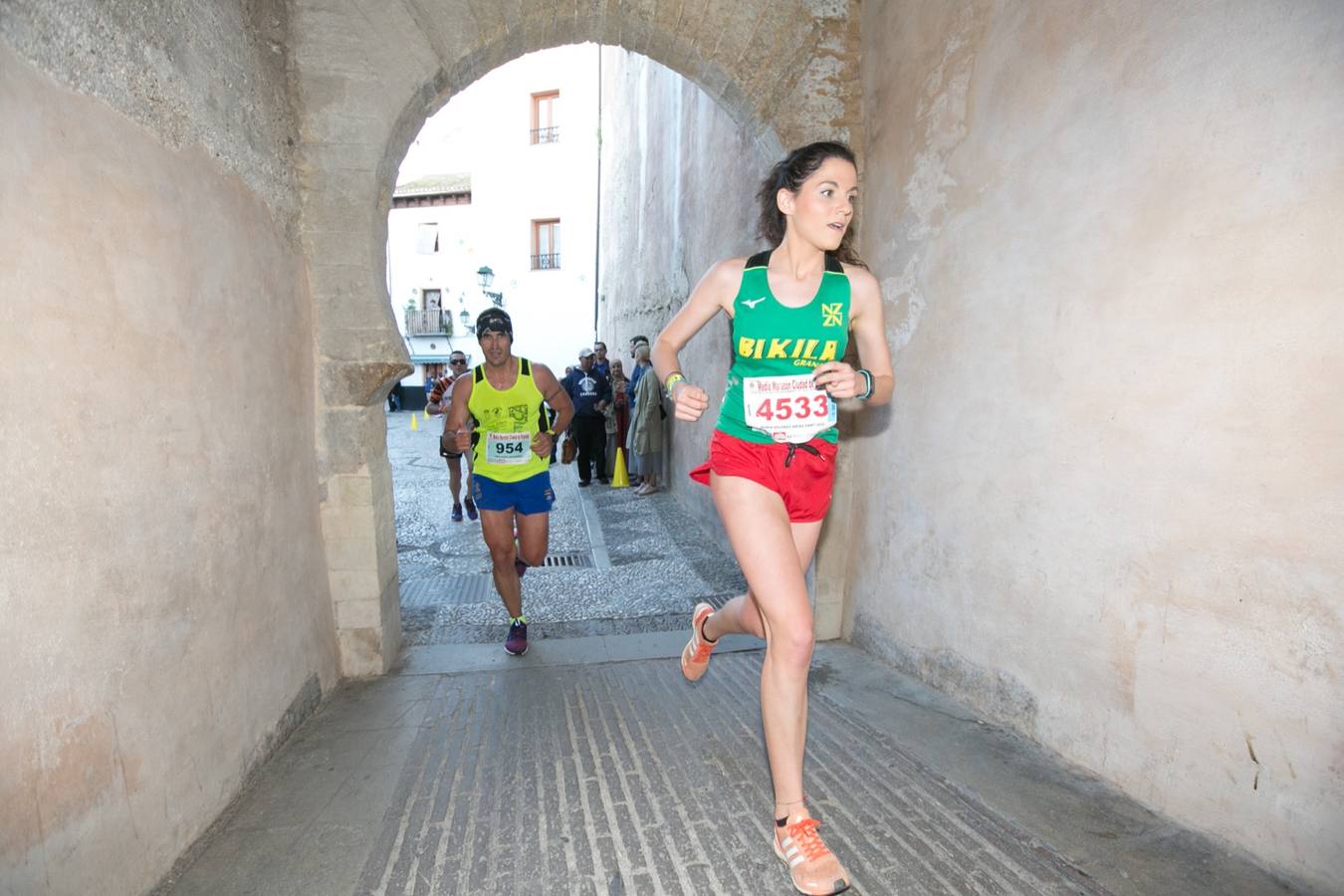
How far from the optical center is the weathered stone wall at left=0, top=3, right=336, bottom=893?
159 cm

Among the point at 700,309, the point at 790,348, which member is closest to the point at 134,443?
the point at 700,309

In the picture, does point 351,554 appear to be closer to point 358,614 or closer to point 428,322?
point 358,614

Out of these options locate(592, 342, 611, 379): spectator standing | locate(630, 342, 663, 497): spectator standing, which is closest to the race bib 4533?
locate(630, 342, 663, 497): spectator standing

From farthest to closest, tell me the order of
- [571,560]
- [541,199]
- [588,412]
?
[541,199] → [588,412] → [571,560]

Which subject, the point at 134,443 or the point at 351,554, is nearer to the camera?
the point at 134,443

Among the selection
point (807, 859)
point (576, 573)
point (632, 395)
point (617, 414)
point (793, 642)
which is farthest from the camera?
point (617, 414)

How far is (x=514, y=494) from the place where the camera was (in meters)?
4.18

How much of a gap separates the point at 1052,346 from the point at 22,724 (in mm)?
3207

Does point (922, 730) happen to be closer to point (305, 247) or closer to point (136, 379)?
point (136, 379)

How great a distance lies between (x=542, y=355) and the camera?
2419 cm

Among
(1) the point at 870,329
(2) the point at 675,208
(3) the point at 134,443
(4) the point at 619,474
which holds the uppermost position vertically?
(2) the point at 675,208

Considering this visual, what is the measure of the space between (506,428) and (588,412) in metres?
6.19

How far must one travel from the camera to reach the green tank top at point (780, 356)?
89.3 inches

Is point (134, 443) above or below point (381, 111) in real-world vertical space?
below
